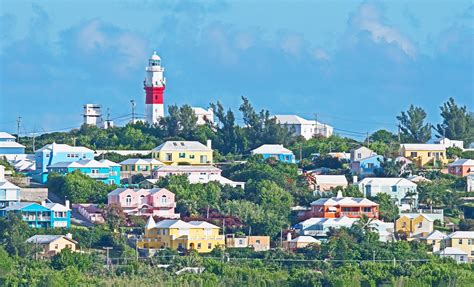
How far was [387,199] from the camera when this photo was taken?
57.0 metres

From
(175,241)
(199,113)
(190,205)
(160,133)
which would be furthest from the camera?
(199,113)

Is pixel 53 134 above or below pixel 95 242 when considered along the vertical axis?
above

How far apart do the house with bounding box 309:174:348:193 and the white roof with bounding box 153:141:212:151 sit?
4.31 meters

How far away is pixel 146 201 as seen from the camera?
55.1 m

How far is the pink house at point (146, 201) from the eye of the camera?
179 ft

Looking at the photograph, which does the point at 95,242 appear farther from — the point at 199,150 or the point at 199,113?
the point at 199,113

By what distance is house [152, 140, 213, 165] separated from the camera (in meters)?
62.6

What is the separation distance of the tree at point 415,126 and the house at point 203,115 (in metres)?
6.08

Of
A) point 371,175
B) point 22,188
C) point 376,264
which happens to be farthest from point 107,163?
point 376,264

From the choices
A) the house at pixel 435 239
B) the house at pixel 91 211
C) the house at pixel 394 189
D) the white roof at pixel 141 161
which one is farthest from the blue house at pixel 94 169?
the house at pixel 435 239

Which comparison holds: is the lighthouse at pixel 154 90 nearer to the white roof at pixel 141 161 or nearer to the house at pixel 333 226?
the white roof at pixel 141 161

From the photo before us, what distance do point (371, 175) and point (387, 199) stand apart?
13.8ft

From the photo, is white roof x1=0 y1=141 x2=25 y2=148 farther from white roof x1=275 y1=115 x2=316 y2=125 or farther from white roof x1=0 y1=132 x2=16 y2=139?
white roof x1=275 y1=115 x2=316 y2=125

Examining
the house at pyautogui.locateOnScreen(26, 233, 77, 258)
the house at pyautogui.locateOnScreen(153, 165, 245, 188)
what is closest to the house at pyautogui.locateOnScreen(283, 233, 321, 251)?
the house at pyautogui.locateOnScreen(26, 233, 77, 258)
